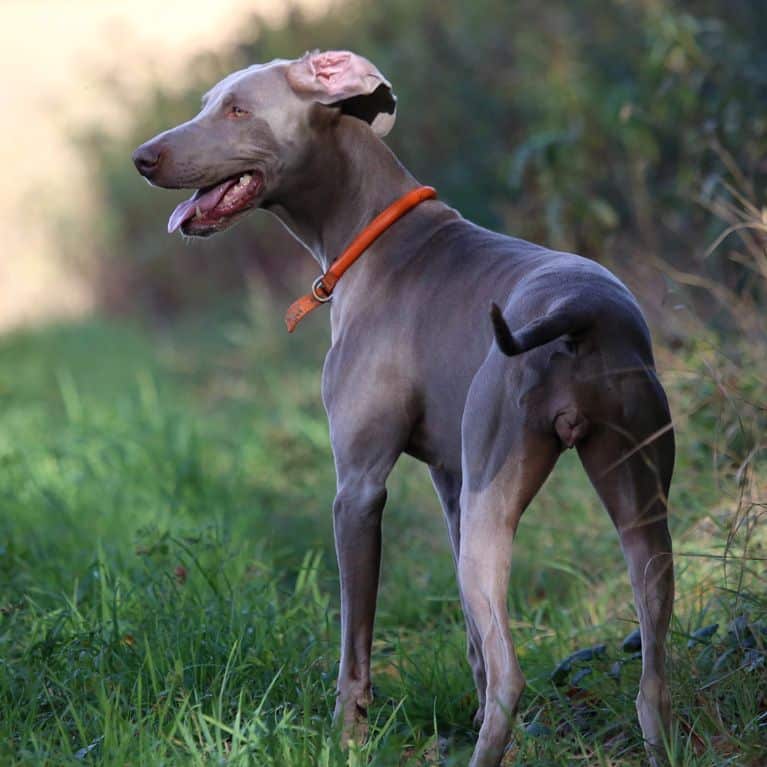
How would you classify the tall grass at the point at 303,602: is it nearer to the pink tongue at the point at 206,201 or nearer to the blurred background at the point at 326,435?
the blurred background at the point at 326,435

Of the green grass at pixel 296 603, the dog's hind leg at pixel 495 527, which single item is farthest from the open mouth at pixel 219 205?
the dog's hind leg at pixel 495 527

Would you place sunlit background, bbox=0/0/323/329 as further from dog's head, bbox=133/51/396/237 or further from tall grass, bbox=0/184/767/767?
dog's head, bbox=133/51/396/237

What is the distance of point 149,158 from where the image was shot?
10.9 ft

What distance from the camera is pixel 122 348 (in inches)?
432

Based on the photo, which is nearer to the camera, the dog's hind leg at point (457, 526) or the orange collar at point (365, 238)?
the dog's hind leg at point (457, 526)

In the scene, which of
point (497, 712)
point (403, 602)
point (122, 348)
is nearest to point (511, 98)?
point (122, 348)

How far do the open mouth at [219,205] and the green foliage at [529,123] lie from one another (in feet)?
5.75

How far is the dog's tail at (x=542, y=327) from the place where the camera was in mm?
2395

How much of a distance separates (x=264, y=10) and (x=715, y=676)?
10.9 m

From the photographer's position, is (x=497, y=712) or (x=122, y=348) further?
(x=122, y=348)

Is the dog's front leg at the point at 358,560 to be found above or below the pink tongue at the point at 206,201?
below

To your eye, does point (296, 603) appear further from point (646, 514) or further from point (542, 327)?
point (542, 327)

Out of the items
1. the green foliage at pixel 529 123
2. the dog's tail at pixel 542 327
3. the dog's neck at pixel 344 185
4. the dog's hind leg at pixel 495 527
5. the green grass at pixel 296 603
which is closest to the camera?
the dog's tail at pixel 542 327

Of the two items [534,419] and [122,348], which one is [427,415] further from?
[122,348]
